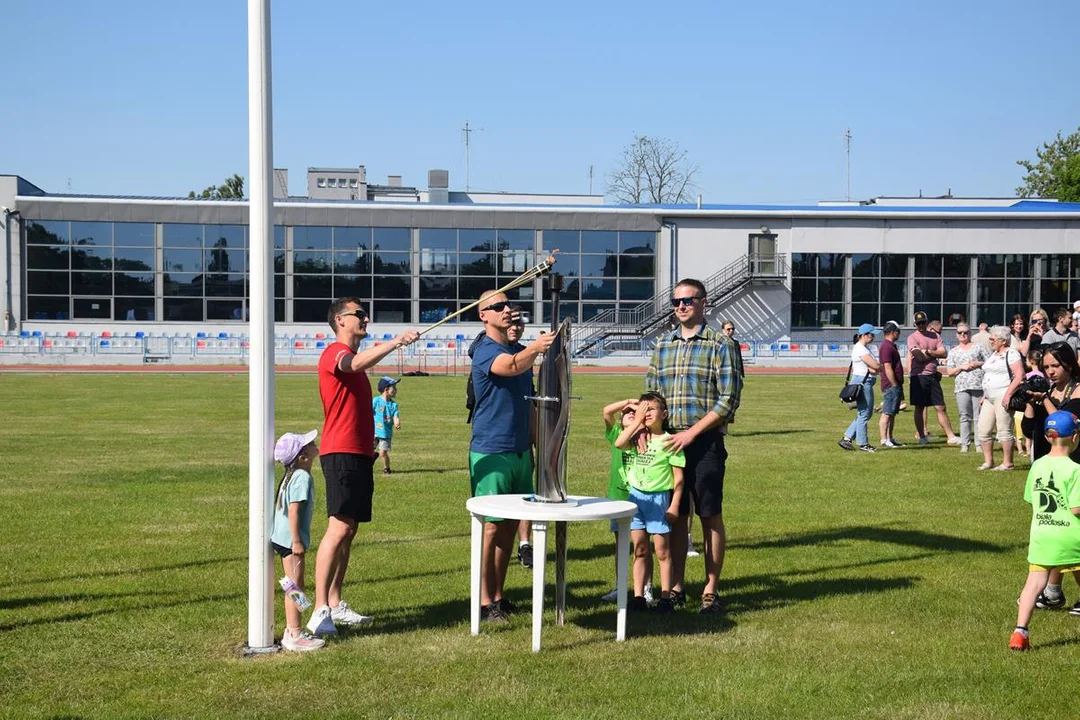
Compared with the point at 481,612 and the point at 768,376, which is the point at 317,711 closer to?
the point at 481,612

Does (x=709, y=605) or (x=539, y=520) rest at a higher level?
(x=539, y=520)

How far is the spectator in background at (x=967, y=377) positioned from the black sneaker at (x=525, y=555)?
9737mm

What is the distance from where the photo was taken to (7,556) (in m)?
10.1

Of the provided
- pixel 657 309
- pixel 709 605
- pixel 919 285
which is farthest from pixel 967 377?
pixel 919 285

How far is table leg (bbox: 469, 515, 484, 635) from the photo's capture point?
A: 7.35 m

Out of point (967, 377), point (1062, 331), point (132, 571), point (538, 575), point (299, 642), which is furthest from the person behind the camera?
point (967, 377)

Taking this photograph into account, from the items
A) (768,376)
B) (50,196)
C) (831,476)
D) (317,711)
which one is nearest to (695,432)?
(317,711)

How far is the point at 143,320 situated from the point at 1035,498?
54036 mm

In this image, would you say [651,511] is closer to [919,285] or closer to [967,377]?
[967,377]

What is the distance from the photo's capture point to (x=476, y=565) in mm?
7320

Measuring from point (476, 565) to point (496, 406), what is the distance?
1.16 m

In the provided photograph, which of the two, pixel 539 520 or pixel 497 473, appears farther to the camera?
pixel 497 473

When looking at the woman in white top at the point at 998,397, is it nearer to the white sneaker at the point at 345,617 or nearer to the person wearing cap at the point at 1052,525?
the person wearing cap at the point at 1052,525

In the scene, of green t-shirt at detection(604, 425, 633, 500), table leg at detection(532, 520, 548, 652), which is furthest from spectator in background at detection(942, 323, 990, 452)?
table leg at detection(532, 520, 548, 652)
